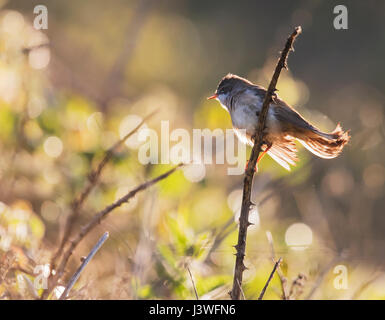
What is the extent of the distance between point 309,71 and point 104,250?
853cm

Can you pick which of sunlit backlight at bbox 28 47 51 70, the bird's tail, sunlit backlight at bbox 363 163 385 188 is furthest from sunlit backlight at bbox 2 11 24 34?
sunlit backlight at bbox 363 163 385 188

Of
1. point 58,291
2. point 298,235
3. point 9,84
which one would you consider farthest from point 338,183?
point 58,291

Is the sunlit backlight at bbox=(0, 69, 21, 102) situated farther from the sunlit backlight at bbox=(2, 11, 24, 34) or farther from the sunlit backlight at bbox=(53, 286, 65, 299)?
the sunlit backlight at bbox=(53, 286, 65, 299)

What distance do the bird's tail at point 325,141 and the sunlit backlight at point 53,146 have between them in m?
1.87

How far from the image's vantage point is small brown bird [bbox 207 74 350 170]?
11.0 feet

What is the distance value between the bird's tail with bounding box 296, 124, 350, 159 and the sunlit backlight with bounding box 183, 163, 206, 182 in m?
0.95

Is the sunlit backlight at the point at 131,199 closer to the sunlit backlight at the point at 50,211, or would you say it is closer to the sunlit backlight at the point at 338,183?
the sunlit backlight at the point at 50,211

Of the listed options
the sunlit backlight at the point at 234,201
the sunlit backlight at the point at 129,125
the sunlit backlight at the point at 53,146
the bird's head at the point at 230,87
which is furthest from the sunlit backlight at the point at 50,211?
the bird's head at the point at 230,87

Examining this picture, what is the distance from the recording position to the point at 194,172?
435 centimetres

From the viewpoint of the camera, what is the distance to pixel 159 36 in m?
11.5

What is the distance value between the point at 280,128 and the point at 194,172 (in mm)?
984

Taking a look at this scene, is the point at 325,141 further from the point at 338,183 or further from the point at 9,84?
the point at 9,84

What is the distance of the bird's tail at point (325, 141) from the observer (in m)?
3.23
